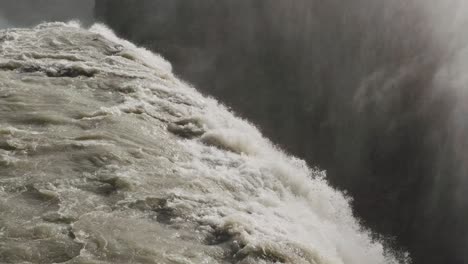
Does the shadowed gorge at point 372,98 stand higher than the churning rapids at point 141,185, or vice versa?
the shadowed gorge at point 372,98

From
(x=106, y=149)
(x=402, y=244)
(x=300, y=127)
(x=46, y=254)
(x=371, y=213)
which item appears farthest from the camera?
(x=300, y=127)

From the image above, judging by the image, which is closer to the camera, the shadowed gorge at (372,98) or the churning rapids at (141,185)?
the churning rapids at (141,185)

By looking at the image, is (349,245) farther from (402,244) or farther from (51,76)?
(51,76)

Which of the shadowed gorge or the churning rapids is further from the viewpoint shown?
the shadowed gorge

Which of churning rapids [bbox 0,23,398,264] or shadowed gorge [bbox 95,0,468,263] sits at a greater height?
shadowed gorge [bbox 95,0,468,263]

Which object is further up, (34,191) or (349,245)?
(349,245)

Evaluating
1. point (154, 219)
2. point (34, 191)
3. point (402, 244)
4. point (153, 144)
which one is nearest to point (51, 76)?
point (153, 144)
